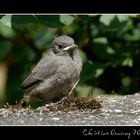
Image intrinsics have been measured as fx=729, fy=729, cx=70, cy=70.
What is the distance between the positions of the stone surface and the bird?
638mm

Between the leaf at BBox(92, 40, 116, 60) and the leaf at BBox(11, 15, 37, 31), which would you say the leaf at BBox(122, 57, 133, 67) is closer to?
the leaf at BBox(92, 40, 116, 60)

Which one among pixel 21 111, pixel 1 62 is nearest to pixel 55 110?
pixel 21 111

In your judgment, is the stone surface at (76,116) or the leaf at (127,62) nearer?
the stone surface at (76,116)

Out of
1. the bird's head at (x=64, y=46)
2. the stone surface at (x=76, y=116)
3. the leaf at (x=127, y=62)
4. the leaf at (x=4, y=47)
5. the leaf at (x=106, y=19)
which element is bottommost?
the stone surface at (x=76, y=116)

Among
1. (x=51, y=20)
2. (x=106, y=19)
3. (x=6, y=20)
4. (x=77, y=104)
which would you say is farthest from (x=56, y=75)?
(x=106, y=19)

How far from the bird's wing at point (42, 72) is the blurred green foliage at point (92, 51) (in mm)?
2142

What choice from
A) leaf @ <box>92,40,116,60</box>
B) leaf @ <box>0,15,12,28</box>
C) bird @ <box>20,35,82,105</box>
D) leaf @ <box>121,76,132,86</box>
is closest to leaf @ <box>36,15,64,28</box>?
leaf @ <box>0,15,12,28</box>

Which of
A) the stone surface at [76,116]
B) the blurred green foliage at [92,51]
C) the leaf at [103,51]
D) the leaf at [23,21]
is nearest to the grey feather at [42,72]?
the stone surface at [76,116]

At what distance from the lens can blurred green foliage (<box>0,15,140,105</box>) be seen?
43.4ft

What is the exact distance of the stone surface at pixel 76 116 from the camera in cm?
916

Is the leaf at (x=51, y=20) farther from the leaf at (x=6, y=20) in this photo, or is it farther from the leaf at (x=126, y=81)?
the leaf at (x=126, y=81)

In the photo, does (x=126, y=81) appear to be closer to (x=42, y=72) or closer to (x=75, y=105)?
(x=42, y=72)

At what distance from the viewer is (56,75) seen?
10555 mm
